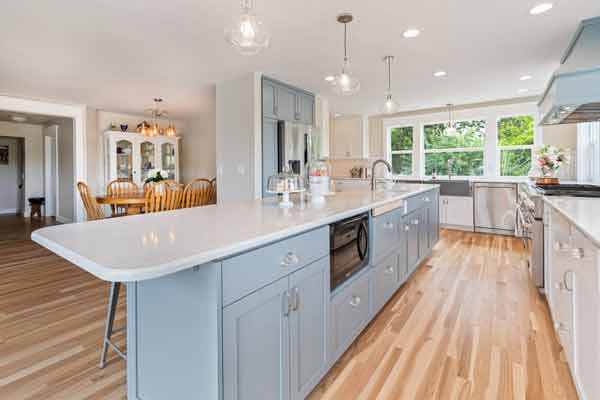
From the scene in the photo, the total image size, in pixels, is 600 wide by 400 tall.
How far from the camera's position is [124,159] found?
6.54 metres

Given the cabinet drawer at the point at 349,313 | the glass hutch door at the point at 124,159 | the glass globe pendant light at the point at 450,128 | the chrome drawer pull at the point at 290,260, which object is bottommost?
the cabinet drawer at the point at 349,313

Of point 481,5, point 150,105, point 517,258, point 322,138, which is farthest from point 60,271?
point 517,258

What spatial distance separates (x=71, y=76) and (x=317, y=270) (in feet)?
14.7

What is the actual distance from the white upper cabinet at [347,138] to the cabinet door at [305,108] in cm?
220

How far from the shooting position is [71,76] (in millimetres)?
4125

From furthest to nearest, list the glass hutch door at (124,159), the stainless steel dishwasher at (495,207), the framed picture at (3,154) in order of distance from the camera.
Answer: the framed picture at (3,154), the glass hutch door at (124,159), the stainless steel dishwasher at (495,207)

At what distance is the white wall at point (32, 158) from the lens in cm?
760

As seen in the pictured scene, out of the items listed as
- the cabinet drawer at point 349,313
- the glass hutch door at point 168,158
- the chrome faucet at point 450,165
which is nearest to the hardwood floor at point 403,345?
the cabinet drawer at point 349,313

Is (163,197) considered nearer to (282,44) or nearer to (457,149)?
(282,44)

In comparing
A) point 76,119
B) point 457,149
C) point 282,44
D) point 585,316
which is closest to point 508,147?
point 457,149

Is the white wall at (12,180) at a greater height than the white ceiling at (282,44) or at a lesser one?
lesser

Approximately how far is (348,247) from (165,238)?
100 centimetres

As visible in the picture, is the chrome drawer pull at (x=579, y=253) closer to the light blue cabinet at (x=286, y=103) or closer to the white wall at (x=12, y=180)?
the light blue cabinet at (x=286, y=103)

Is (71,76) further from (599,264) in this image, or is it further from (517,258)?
(517,258)
